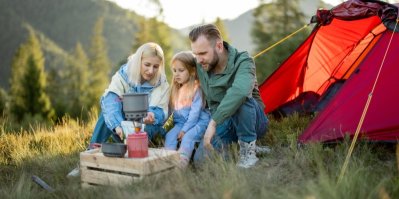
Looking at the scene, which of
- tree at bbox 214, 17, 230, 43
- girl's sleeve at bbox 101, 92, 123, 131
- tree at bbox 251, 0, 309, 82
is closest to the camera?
girl's sleeve at bbox 101, 92, 123, 131

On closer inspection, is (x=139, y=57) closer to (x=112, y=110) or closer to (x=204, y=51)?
(x=112, y=110)

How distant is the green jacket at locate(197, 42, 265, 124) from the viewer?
2.98 m

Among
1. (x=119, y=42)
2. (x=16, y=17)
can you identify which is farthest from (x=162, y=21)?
(x=16, y=17)

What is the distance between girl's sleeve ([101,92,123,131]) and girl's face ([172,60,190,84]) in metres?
0.51

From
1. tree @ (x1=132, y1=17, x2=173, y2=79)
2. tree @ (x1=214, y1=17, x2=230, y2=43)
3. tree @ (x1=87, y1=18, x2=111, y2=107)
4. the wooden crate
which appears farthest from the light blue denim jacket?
tree @ (x1=87, y1=18, x2=111, y2=107)

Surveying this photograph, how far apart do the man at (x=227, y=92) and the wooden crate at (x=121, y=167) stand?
0.37 m

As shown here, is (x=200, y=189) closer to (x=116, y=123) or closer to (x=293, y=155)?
(x=293, y=155)

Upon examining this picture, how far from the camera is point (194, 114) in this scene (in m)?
3.50

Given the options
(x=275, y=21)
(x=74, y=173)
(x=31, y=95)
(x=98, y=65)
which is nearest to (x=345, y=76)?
(x=74, y=173)

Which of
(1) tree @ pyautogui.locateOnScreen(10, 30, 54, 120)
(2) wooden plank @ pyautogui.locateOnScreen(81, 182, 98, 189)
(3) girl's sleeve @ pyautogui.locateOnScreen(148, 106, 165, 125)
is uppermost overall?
(3) girl's sleeve @ pyautogui.locateOnScreen(148, 106, 165, 125)

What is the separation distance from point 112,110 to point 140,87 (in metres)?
0.30

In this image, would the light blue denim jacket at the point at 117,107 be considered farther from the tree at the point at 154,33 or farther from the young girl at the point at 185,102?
the tree at the point at 154,33

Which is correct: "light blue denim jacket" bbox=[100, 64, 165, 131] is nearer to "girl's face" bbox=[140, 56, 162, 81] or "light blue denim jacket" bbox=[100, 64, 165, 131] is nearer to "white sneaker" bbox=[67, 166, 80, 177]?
"girl's face" bbox=[140, 56, 162, 81]

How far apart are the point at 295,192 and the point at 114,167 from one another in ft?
3.68
